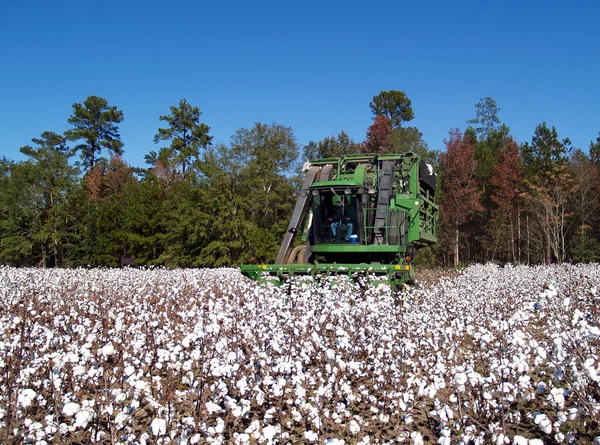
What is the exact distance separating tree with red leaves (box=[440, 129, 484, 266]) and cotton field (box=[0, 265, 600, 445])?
31263mm

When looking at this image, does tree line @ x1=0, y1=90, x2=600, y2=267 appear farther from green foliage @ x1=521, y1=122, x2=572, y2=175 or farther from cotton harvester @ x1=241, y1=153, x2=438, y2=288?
cotton harvester @ x1=241, y1=153, x2=438, y2=288

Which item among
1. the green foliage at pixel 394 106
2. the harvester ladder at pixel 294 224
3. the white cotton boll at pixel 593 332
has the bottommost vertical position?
the white cotton boll at pixel 593 332

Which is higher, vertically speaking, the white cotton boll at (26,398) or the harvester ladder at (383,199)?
the harvester ladder at (383,199)

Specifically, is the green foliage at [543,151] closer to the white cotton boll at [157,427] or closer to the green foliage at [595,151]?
the green foliage at [595,151]

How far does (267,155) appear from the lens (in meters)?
42.1

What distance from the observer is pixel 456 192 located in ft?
124

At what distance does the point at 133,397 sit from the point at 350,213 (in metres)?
8.95

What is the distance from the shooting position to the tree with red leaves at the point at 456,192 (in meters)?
37.9

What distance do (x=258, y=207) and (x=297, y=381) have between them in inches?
1352

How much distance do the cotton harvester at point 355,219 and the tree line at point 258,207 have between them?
17876 mm

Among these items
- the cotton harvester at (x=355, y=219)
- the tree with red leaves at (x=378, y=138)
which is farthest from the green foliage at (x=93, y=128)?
the cotton harvester at (x=355, y=219)

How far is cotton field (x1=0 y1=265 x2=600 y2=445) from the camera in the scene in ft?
12.0

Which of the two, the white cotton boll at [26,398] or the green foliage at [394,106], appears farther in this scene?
the green foliage at [394,106]

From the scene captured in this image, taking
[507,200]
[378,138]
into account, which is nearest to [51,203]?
[378,138]
